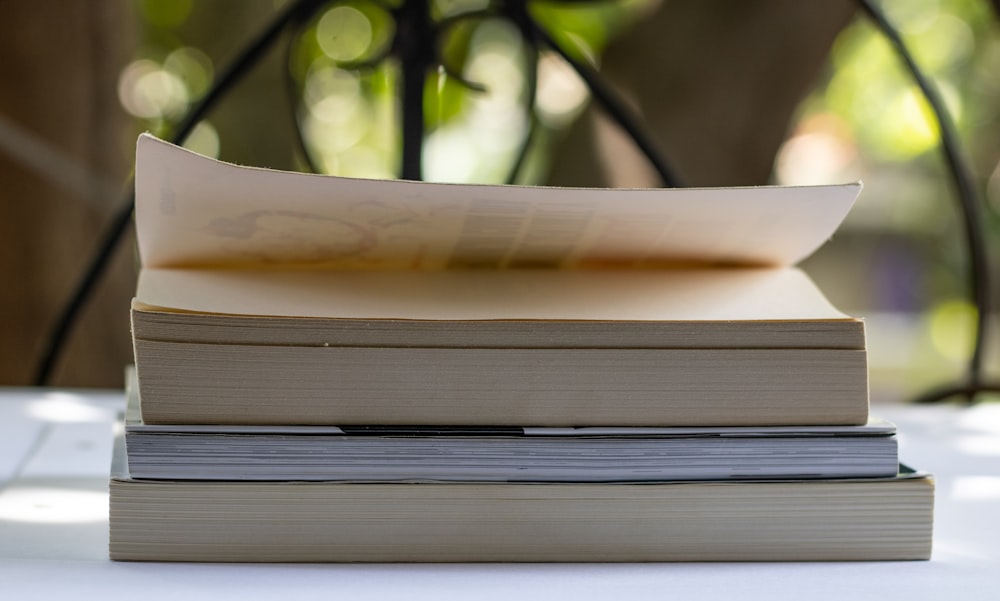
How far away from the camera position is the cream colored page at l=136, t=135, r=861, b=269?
0.45 metres

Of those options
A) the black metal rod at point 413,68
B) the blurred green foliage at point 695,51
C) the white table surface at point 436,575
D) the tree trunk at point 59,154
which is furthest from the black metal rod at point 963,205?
the tree trunk at point 59,154

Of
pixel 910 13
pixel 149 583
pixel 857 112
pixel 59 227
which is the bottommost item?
pixel 149 583

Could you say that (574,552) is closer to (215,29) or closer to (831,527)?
(831,527)

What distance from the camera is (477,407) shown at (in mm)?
468

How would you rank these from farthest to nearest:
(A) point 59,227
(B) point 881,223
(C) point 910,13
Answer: (B) point 881,223 < (C) point 910,13 < (A) point 59,227

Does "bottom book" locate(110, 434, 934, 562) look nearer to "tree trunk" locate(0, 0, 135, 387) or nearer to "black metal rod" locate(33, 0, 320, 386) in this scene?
"black metal rod" locate(33, 0, 320, 386)

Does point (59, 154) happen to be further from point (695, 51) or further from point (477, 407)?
point (477, 407)

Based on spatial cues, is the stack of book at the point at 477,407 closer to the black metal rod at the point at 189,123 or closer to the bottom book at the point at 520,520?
the bottom book at the point at 520,520

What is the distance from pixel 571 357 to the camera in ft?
1.55

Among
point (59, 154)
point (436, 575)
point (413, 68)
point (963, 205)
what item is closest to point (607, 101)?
point (413, 68)

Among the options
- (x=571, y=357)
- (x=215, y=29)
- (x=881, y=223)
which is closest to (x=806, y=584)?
(x=571, y=357)

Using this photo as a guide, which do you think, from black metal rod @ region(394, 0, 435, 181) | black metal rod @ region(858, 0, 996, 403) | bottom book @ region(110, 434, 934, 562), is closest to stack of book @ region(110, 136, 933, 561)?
bottom book @ region(110, 434, 934, 562)

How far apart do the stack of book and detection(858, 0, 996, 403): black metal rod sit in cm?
69

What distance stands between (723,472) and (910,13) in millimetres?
6615
